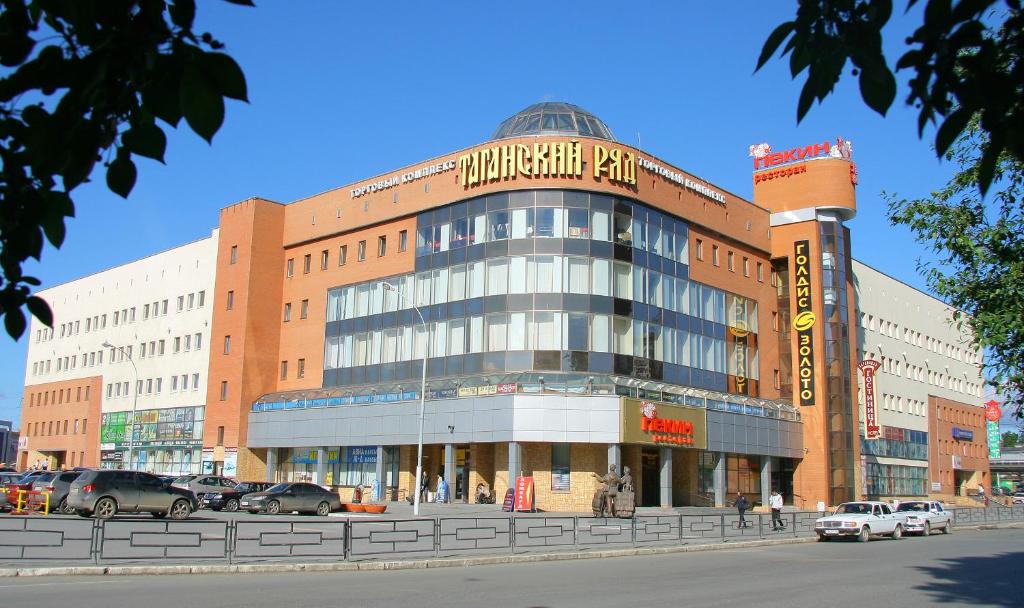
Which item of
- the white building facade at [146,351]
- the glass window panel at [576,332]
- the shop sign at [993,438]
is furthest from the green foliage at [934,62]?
the shop sign at [993,438]

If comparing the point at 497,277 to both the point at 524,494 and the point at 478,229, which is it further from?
the point at 524,494

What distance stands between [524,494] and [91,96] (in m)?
41.3

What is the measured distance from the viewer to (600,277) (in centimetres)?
5059

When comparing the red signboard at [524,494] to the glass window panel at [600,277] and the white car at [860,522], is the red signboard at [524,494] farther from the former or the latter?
the white car at [860,522]

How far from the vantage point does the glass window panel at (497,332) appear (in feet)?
164

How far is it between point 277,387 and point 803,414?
35.5 m

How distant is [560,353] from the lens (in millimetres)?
49219

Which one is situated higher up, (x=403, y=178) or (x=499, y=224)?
(x=403, y=178)

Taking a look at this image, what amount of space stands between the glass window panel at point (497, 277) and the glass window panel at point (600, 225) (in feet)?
16.7

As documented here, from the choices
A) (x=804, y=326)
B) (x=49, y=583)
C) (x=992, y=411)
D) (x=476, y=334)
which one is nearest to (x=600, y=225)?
(x=476, y=334)

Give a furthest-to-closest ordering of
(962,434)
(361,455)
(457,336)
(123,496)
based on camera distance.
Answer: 1. (962,434)
2. (361,455)
3. (457,336)
4. (123,496)

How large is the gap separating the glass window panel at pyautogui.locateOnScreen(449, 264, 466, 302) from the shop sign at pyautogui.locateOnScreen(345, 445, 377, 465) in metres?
10.2

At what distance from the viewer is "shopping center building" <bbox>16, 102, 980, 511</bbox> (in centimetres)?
4938

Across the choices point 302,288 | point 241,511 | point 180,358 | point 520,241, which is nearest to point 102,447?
point 180,358
